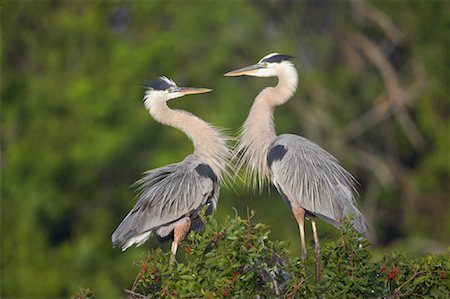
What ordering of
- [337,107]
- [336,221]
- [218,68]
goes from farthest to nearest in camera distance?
[337,107]
[218,68]
[336,221]

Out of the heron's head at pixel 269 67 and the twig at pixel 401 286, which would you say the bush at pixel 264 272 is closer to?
the twig at pixel 401 286

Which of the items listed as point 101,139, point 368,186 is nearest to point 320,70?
point 368,186

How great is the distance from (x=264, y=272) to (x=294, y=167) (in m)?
1.89

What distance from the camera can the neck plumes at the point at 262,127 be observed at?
7371mm

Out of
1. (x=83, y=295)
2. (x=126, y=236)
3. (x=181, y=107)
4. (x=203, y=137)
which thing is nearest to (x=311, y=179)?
(x=203, y=137)

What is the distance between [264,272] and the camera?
5.29 meters

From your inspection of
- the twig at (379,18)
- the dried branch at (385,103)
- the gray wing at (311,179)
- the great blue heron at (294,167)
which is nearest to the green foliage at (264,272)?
the great blue heron at (294,167)

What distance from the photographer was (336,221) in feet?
22.2

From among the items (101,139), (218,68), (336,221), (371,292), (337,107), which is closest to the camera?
(371,292)

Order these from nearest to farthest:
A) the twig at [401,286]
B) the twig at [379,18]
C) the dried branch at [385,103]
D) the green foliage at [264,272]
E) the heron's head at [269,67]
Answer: the green foliage at [264,272]
the twig at [401,286]
the heron's head at [269,67]
the dried branch at [385,103]
the twig at [379,18]

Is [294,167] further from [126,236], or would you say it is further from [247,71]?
[126,236]

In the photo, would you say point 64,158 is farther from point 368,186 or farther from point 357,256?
point 357,256

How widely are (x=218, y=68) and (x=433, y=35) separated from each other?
3538 mm

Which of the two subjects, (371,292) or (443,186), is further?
(443,186)
